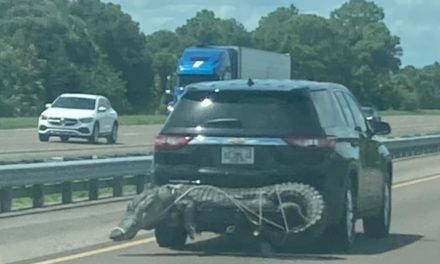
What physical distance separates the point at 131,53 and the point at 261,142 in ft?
310

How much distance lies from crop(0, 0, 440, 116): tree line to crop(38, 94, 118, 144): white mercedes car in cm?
3692

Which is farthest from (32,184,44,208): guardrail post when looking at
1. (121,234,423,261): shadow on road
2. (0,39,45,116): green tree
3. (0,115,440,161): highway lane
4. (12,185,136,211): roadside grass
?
(0,39,45,116): green tree

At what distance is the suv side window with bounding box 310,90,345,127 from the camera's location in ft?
51.0

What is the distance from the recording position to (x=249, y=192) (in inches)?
596

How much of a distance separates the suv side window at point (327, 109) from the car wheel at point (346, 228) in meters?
0.68

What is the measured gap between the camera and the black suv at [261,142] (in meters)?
15.2

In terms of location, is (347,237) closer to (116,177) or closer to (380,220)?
(380,220)

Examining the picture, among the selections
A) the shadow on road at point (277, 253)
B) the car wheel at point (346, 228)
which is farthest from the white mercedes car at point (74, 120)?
the car wheel at point (346, 228)

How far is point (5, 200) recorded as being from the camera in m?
20.4

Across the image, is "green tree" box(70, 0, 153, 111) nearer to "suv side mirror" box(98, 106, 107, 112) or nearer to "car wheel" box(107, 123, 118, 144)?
"car wheel" box(107, 123, 118, 144)

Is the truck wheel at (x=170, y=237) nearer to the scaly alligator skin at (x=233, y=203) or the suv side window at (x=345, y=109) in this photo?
the scaly alligator skin at (x=233, y=203)

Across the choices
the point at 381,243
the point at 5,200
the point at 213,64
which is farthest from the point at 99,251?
the point at 213,64

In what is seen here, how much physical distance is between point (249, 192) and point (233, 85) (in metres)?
1.26

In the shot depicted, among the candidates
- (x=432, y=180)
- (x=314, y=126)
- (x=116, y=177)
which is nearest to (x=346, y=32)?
(x=432, y=180)
